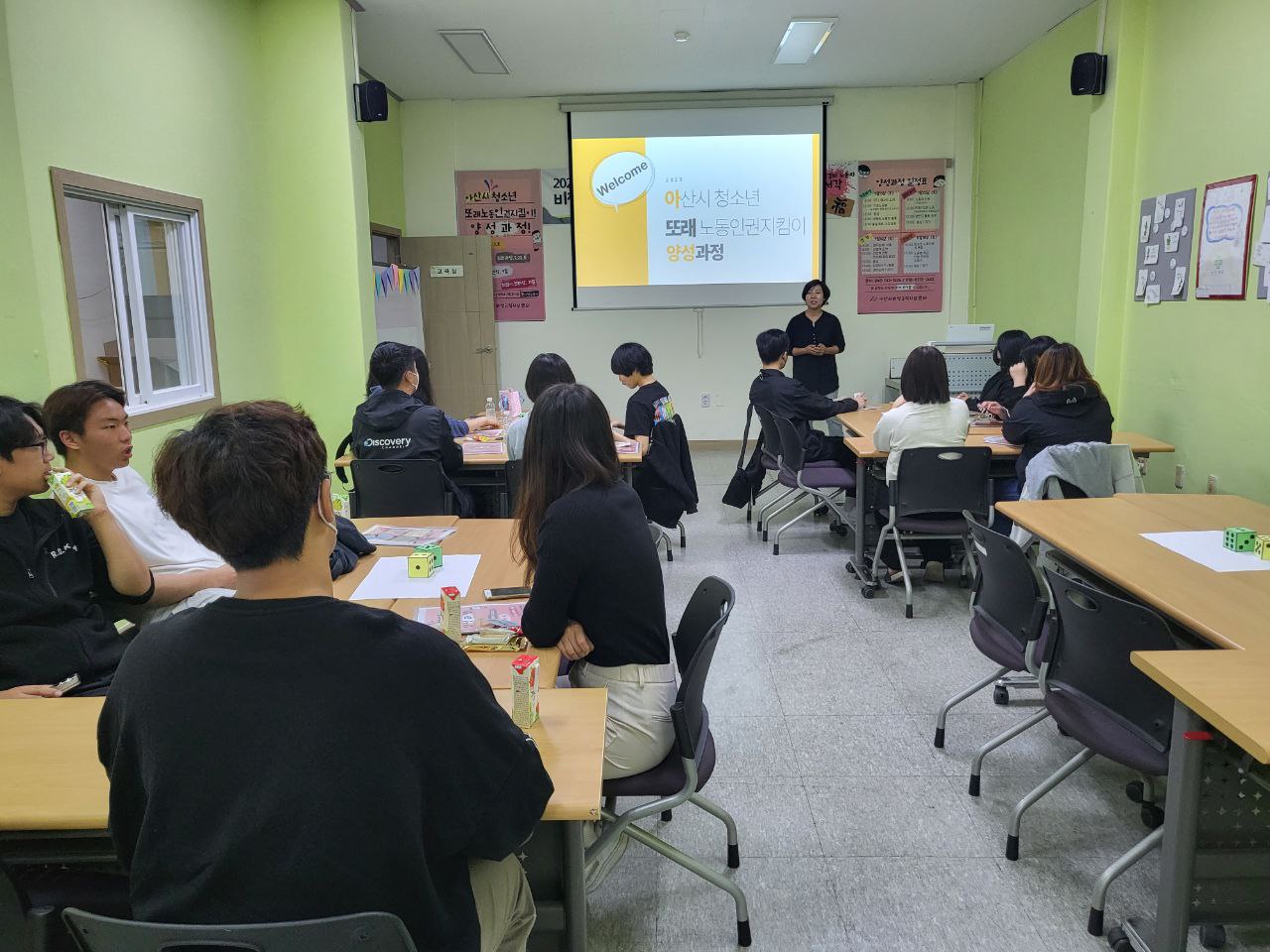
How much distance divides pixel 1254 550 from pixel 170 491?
273cm

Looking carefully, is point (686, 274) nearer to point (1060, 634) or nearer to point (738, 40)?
point (738, 40)

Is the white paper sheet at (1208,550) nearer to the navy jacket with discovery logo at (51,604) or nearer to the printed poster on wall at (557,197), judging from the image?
the navy jacket with discovery logo at (51,604)

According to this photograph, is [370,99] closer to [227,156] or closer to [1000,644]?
[227,156]

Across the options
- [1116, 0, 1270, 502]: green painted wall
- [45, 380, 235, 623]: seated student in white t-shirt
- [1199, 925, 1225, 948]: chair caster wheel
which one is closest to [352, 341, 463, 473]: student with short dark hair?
[45, 380, 235, 623]: seated student in white t-shirt

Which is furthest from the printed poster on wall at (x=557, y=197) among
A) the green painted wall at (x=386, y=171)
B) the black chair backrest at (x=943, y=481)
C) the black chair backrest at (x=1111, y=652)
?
the black chair backrest at (x=1111, y=652)

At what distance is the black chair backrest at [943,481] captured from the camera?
4004 millimetres

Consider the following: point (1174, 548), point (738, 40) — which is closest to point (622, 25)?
point (738, 40)

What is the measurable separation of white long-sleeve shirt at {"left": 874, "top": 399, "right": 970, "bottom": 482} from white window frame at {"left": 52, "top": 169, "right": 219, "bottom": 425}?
125 inches

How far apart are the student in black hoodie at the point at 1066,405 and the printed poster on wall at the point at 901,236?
12.9ft

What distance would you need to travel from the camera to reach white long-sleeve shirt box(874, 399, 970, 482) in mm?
4137

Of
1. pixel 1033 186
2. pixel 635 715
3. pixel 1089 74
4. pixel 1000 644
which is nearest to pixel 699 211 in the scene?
pixel 1033 186

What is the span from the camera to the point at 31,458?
6.72 feet

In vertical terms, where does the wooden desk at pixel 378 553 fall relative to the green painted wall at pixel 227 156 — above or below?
below

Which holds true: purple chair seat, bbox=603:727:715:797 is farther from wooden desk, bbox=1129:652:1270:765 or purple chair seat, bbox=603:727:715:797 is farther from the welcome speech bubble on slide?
the welcome speech bubble on slide
